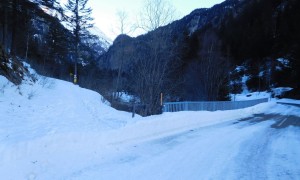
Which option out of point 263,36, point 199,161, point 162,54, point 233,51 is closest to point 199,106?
point 162,54

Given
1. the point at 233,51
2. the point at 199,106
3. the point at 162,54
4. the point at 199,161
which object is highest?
the point at 233,51

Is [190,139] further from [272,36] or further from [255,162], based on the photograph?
[272,36]

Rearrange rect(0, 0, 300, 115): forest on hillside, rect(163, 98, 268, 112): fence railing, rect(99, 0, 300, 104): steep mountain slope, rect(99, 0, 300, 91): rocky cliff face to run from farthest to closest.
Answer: rect(99, 0, 300, 91): rocky cliff face → rect(99, 0, 300, 104): steep mountain slope → rect(0, 0, 300, 115): forest on hillside → rect(163, 98, 268, 112): fence railing

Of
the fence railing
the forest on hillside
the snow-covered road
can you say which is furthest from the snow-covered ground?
the forest on hillside

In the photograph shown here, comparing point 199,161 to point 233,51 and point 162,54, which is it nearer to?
point 162,54

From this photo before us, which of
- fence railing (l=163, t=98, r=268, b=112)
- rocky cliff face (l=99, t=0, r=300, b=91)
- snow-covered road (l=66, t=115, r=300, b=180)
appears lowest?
snow-covered road (l=66, t=115, r=300, b=180)

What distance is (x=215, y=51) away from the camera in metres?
35.3

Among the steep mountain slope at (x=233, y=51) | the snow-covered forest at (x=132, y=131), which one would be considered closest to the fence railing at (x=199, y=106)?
the snow-covered forest at (x=132, y=131)

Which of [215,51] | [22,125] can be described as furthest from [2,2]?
[215,51]

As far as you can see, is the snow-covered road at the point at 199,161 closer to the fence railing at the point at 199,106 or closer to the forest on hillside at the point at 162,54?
the fence railing at the point at 199,106

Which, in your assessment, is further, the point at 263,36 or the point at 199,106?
the point at 263,36

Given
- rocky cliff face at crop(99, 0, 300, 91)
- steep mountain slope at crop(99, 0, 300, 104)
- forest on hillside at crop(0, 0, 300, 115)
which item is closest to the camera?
forest on hillside at crop(0, 0, 300, 115)

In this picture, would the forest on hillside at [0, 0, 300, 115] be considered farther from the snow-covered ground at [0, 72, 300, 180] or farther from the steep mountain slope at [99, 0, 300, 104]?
the snow-covered ground at [0, 72, 300, 180]

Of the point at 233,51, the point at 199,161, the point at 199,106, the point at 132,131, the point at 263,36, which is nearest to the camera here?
the point at 199,161
